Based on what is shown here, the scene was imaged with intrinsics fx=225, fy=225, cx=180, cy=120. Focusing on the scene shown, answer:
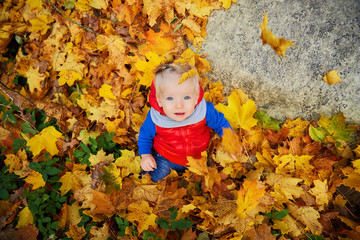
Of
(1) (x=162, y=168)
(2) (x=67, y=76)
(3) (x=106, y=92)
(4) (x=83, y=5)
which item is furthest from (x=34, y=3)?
(1) (x=162, y=168)

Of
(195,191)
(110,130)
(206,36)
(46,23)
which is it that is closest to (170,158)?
(195,191)

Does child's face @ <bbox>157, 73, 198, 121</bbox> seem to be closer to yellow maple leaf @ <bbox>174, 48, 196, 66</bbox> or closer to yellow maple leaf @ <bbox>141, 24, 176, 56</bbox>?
yellow maple leaf @ <bbox>174, 48, 196, 66</bbox>

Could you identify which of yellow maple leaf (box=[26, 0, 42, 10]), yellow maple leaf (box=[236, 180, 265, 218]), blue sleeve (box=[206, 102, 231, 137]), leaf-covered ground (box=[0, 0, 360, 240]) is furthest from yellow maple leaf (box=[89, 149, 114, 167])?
yellow maple leaf (box=[26, 0, 42, 10])

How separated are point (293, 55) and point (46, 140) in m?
2.47

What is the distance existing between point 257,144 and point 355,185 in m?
0.81

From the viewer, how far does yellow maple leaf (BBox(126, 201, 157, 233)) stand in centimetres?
168

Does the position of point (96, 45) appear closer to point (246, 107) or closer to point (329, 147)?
point (246, 107)

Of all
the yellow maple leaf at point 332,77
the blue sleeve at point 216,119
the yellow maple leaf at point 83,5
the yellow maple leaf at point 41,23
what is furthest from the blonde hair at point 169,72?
the yellow maple leaf at point 41,23

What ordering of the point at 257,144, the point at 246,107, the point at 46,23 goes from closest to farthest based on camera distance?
the point at 246,107, the point at 257,144, the point at 46,23

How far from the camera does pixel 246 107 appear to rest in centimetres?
196

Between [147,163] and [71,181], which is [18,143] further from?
[147,163]

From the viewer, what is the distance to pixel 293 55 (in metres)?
1.93

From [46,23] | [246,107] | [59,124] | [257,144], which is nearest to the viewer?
[246,107]

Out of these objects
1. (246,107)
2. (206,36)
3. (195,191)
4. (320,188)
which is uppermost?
(206,36)
